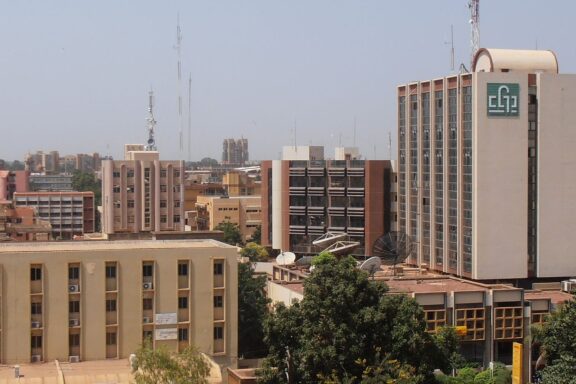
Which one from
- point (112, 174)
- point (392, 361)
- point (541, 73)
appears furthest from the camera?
point (112, 174)

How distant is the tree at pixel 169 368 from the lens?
28.7 metres

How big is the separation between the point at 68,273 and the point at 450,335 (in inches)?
491

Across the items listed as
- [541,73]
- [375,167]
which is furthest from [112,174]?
[541,73]

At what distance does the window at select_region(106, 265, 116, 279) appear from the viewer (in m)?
36.1

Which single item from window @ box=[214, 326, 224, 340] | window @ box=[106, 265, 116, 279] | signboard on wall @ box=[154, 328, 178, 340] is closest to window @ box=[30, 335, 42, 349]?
window @ box=[106, 265, 116, 279]

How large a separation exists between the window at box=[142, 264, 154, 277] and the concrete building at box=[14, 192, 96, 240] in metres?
64.9

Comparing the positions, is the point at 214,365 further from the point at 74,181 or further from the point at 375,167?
the point at 74,181

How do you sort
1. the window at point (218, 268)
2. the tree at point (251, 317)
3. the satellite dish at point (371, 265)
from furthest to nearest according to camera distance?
the satellite dish at point (371, 265) < the tree at point (251, 317) < the window at point (218, 268)

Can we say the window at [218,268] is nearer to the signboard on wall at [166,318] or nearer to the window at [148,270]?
the signboard on wall at [166,318]

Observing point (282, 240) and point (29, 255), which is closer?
point (29, 255)

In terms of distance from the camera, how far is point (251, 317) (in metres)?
45.2

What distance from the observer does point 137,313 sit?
36.4m

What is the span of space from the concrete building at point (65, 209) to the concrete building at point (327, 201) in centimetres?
3588

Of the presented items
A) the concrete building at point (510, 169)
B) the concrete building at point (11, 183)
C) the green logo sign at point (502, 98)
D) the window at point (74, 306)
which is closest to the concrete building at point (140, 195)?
the concrete building at point (11, 183)
